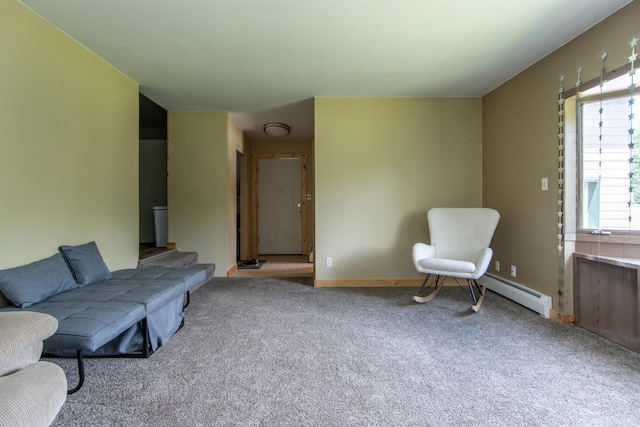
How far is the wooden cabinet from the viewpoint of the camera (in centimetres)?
194

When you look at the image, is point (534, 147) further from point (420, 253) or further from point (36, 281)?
point (36, 281)

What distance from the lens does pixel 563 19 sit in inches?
79.4

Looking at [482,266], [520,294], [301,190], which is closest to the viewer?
[482,266]

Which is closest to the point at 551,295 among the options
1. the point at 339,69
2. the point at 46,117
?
the point at 339,69

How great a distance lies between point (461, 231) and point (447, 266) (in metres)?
Answer: 0.62

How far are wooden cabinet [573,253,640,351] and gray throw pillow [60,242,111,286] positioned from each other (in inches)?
151

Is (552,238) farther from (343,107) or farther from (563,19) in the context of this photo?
(343,107)

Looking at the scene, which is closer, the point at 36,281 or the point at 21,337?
the point at 21,337

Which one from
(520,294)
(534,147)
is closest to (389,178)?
(534,147)

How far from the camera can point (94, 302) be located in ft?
5.76

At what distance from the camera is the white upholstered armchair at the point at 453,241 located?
2.82m

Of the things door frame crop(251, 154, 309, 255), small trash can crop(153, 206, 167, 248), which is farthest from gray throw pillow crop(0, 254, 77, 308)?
door frame crop(251, 154, 309, 255)

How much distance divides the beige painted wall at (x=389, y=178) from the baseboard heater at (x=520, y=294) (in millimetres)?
830

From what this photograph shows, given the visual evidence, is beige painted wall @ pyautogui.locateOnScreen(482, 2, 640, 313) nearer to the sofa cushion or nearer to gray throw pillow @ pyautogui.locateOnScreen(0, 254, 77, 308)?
the sofa cushion
